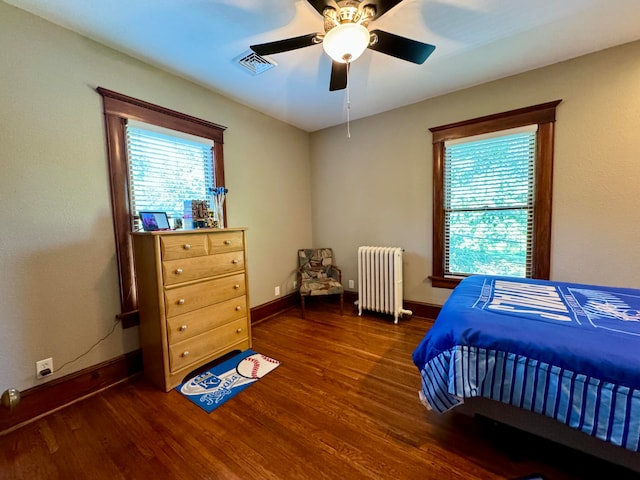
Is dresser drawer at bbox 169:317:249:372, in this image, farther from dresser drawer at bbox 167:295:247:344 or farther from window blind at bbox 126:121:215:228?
window blind at bbox 126:121:215:228

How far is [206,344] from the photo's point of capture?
6.86 ft

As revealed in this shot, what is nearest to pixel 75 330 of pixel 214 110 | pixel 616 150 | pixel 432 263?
pixel 214 110

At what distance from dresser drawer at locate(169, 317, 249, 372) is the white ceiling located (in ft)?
7.48

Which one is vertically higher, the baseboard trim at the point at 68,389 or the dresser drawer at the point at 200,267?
the dresser drawer at the point at 200,267

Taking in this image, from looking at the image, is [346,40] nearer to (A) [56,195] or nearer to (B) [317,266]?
(A) [56,195]

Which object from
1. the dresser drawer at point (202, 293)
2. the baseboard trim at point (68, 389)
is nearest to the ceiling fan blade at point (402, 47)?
the dresser drawer at point (202, 293)

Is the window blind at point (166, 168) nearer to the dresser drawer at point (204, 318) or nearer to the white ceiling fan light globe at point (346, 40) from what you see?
the dresser drawer at point (204, 318)

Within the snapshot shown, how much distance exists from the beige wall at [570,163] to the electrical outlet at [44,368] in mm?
3288

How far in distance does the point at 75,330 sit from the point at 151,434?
971mm

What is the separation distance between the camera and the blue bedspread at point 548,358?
3.16 feet

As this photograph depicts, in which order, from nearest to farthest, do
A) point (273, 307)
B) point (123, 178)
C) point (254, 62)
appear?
1. point (123, 178)
2. point (254, 62)
3. point (273, 307)

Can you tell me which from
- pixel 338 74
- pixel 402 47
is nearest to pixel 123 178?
pixel 338 74

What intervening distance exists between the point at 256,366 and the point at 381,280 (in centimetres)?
172

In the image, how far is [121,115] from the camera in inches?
79.2
